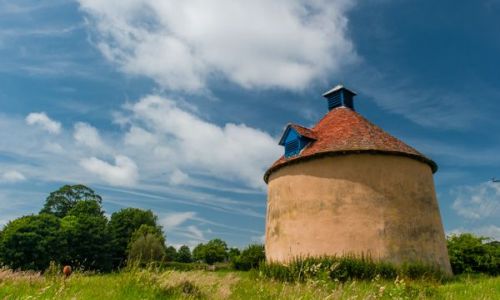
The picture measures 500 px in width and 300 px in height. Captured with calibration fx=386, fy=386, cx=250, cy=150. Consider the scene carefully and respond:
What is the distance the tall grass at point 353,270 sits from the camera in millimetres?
13578

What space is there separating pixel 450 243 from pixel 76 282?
22879mm

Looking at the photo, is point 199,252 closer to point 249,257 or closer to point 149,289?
point 249,257

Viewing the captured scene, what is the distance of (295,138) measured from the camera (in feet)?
59.2

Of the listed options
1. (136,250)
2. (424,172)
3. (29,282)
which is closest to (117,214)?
(136,250)

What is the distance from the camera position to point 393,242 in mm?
15367

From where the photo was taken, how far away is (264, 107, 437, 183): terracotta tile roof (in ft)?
53.0

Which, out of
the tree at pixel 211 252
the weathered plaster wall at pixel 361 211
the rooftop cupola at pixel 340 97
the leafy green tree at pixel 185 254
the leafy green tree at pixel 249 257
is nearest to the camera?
the weathered plaster wall at pixel 361 211

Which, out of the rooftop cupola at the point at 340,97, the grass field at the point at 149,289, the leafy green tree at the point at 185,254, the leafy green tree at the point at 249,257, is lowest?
the grass field at the point at 149,289

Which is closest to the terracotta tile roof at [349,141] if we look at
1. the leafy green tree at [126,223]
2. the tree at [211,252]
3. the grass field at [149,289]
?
the grass field at [149,289]

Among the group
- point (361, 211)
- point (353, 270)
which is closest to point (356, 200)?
point (361, 211)

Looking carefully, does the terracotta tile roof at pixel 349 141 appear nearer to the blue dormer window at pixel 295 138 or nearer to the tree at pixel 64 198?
the blue dormer window at pixel 295 138

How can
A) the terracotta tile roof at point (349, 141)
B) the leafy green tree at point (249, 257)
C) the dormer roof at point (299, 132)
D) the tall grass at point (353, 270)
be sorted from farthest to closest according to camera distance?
the leafy green tree at point (249, 257) → the dormer roof at point (299, 132) → the terracotta tile roof at point (349, 141) → the tall grass at point (353, 270)

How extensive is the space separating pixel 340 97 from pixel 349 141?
5.36 meters

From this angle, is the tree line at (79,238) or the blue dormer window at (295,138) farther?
the tree line at (79,238)
